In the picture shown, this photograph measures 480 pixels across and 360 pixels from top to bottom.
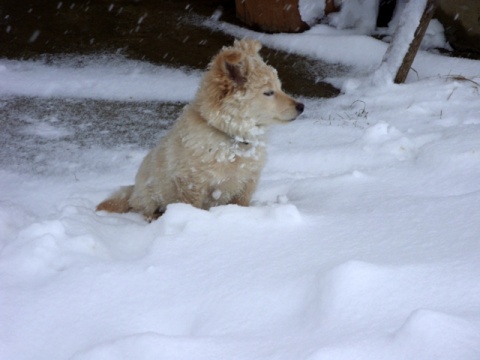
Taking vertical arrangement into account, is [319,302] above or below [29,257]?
above

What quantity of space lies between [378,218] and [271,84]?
1.18 m

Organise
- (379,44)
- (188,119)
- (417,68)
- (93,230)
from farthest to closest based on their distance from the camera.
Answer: (379,44)
(417,68)
(188,119)
(93,230)

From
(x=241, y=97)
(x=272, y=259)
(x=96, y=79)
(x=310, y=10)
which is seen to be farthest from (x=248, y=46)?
(x=310, y=10)

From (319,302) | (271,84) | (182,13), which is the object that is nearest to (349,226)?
(319,302)

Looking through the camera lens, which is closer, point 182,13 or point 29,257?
point 29,257

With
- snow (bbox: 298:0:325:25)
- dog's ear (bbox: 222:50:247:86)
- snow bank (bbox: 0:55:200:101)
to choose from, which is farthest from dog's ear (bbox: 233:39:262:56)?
snow (bbox: 298:0:325:25)

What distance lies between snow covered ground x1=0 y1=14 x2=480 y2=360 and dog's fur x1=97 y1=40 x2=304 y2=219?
36 centimetres

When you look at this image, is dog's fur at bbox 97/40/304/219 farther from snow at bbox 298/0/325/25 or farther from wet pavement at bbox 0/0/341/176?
snow at bbox 298/0/325/25

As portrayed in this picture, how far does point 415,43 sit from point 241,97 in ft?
10.3

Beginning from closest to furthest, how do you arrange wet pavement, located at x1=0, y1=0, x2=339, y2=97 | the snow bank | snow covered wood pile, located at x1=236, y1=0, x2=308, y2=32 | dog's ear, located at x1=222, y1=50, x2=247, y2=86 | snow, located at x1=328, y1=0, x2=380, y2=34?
dog's ear, located at x1=222, y1=50, x2=247, y2=86 → the snow bank → wet pavement, located at x1=0, y1=0, x2=339, y2=97 → snow covered wood pile, located at x1=236, y1=0, x2=308, y2=32 → snow, located at x1=328, y1=0, x2=380, y2=34

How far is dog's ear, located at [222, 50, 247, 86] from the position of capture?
3.50m

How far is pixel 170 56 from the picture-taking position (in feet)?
24.0

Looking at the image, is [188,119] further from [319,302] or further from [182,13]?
[182,13]

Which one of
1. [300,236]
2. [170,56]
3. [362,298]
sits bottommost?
[170,56]
